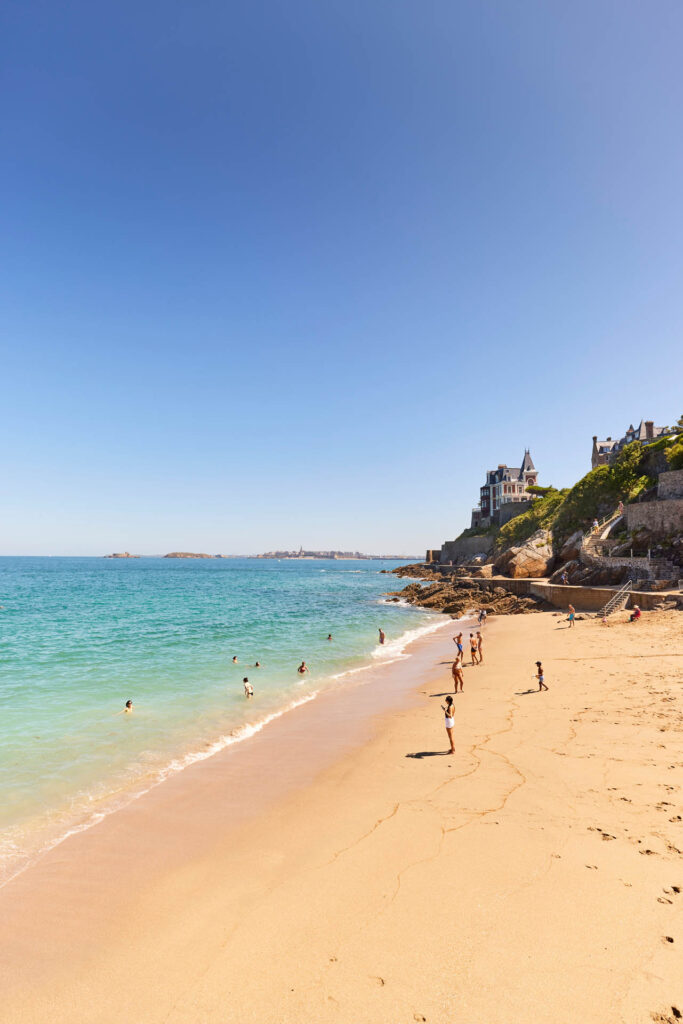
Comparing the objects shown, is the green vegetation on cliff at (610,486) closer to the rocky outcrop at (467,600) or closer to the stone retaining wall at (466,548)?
the rocky outcrop at (467,600)

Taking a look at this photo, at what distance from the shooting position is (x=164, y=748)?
13695 millimetres

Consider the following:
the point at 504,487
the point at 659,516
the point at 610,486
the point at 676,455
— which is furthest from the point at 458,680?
the point at 504,487

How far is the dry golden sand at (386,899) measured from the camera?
5.18 m

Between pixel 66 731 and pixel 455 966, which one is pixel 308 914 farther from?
pixel 66 731

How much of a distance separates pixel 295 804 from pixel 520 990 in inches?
235

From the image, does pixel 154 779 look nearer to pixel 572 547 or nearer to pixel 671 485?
pixel 572 547

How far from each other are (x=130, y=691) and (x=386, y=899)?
15.8 m

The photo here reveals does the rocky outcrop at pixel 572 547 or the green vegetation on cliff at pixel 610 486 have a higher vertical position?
the green vegetation on cliff at pixel 610 486

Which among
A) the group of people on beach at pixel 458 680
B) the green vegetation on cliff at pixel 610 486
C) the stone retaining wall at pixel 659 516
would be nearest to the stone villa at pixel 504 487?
the green vegetation on cliff at pixel 610 486

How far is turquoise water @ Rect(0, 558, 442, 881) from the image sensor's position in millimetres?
11031

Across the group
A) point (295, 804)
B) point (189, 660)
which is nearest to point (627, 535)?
point (189, 660)

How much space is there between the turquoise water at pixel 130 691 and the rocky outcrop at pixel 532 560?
13.2 m

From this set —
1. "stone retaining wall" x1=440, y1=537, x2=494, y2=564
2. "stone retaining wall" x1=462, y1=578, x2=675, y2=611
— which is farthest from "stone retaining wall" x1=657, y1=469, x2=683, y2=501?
"stone retaining wall" x1=440, y1=537, x2=494, y2=564

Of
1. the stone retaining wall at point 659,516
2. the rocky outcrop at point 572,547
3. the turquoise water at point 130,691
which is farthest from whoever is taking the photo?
the rocky outcrop at point 572,547
